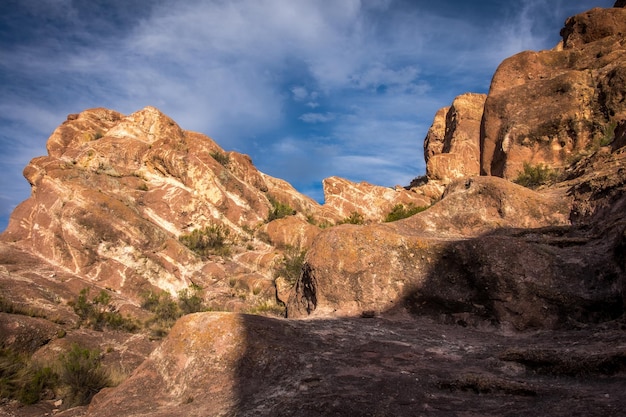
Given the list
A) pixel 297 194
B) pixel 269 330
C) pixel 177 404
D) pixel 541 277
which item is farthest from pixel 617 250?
pixel 297 194

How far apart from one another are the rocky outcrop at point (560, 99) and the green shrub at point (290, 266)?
1351 cm

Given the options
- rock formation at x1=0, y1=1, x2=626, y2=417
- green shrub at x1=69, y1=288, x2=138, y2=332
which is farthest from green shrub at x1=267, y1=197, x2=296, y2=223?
green shrub at x1=69, y1=288, x2=138, y2=332

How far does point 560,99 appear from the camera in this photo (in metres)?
20.5

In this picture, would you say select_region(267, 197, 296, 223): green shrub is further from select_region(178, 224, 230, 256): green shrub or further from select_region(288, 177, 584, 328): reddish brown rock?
select_region(288, 177, 584, 328): reddish brown rock

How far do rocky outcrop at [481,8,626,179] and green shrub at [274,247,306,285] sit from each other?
13.5 metres

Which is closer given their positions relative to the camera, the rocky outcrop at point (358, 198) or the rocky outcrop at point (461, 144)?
the rocky outcrop at point (461, 144)

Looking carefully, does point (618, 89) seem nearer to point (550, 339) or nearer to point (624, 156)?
point (624, 156)

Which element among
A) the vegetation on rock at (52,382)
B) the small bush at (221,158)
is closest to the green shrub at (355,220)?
the small bush at (221,158)

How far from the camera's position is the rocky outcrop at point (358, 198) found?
143 feet

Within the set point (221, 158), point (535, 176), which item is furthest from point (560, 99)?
point (221, 158)

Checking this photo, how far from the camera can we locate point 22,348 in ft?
48.0

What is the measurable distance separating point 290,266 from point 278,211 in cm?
1181

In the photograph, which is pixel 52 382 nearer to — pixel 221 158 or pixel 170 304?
pixel 170 304

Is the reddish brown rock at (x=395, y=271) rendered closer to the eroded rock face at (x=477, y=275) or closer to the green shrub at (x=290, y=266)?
the eroded rock face at (x=477, y=275)
